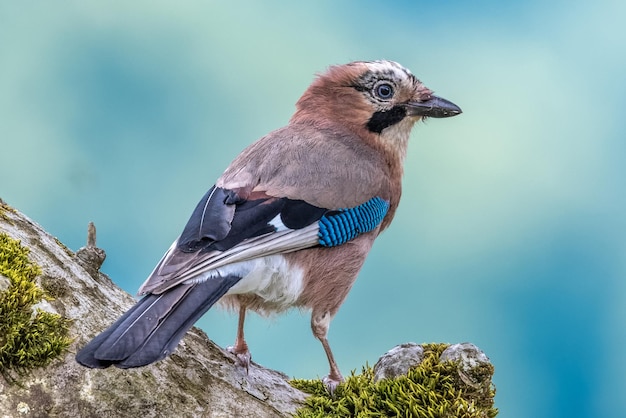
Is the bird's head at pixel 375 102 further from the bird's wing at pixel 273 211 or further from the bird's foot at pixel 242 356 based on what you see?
the bird's foot at pixel 242 356

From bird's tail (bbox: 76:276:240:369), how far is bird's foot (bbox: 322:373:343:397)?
Result: 47.1 inches

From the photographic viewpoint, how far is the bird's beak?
20.0 feet

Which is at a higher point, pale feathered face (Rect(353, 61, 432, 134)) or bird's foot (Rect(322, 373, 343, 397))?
pale feathered face (Rect(353, 61, 432, 134))

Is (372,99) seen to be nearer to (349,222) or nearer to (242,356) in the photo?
(349,222)

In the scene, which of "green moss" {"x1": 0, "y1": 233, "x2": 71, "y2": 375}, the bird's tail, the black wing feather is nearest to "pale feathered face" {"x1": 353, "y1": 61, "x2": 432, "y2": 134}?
the black wing feather

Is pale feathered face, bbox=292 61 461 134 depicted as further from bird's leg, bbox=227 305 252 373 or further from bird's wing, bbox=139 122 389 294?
bird's leg, bbox=227 305 252 373

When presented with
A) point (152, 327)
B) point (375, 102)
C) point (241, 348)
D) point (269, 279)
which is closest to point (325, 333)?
point (241, 348)

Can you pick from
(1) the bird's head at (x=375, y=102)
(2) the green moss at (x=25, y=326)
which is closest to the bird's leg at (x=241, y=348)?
(2) the green moss at (x=25, y=326)

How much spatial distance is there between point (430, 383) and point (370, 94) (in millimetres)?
2252

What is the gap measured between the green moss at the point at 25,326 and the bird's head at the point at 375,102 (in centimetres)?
248

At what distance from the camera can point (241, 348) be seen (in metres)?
5.26

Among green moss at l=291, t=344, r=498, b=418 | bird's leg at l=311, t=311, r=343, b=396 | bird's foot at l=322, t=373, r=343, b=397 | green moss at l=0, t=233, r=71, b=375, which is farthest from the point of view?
bird's leg at l=311, t=311, r=343, b=396

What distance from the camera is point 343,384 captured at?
5.12 metres

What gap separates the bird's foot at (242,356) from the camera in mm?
5035
